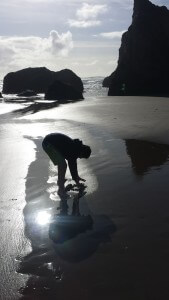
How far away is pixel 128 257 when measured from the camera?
4512 mm

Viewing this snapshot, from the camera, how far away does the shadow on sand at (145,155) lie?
901 cm

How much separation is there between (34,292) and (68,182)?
423cm

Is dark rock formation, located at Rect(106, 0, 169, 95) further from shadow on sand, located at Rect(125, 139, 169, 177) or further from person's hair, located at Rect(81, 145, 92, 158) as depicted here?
person's hair, located at Rect(81, 145, 92, 158)

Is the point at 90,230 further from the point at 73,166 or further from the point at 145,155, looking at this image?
the point at 145,155

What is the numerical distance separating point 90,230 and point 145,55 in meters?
53.0

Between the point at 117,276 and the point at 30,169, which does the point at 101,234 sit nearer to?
the point at 117,276

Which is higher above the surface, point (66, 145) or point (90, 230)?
point (66, 145)

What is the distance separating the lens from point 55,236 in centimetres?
525

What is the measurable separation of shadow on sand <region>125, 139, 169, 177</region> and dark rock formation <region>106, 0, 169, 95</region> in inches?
1638

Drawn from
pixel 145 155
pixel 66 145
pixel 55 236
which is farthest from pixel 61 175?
pixel 145 155

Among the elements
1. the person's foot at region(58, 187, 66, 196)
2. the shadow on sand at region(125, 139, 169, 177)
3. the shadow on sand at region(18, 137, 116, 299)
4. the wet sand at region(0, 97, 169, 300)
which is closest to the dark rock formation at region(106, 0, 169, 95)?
the shadow on sand at region(125, 139, 169, 177)

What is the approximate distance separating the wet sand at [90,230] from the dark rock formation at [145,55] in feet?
145

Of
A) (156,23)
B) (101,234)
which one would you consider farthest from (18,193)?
(156,23)

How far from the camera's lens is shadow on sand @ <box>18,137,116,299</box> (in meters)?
4.14
